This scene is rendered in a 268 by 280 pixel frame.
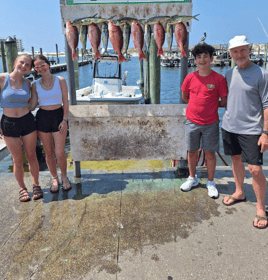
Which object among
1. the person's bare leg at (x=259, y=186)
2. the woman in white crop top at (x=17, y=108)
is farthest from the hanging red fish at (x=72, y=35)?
the person's bare leg at (x=259, y=186)

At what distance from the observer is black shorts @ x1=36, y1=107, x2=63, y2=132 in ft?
10.7

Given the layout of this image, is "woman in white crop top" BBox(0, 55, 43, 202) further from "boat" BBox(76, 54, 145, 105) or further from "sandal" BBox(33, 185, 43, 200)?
"boat" BBox(76, 54, 145, 105)

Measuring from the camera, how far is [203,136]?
3281 mm

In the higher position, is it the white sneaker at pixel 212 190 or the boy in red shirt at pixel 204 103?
the boy in red shirt at pixel 204 103

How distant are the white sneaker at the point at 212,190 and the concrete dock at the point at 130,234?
0.22ft

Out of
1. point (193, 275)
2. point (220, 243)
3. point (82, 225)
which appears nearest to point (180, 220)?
point (220, 243)

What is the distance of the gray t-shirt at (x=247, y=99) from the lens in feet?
8.61

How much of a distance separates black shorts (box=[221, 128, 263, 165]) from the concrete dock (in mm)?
691

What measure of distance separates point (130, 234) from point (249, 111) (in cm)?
182

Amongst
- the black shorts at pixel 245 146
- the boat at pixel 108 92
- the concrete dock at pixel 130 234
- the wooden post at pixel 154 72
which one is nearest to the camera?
the concrete dock at pixel 130 234

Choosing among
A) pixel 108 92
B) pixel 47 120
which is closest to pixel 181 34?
pixel 47 120

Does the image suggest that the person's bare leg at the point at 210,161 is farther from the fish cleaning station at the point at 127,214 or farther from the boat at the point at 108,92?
the boat at the point at 108,92

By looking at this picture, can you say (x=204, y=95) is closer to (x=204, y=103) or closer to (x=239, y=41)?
(x=204, y=103)

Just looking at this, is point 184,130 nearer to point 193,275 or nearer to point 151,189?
point 151,189
